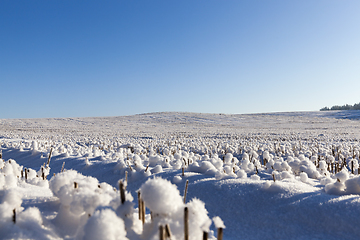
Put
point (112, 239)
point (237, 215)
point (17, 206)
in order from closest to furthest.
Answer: point (112, 239)
point (17, 206)
point (237, 215)

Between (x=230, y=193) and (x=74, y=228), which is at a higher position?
(x=74, y=228)

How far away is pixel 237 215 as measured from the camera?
246 centimetres

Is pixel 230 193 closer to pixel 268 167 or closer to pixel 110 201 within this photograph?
pixel 110 201

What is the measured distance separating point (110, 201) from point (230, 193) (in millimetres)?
1906

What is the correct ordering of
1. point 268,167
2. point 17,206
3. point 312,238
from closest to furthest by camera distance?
point 17,206, point 312,238, point 268,167

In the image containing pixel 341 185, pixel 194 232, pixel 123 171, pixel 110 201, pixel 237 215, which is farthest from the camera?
pixel 123 171

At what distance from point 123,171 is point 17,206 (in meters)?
2.80

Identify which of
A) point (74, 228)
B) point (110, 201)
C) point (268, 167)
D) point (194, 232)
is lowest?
point (268, 167)

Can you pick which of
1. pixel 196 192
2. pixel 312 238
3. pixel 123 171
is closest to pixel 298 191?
pixel 312 238

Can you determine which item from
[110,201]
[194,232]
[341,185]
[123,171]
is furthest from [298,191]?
[123,171]

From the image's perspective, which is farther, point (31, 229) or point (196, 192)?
point (196, 192)

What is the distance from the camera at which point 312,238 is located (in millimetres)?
2033

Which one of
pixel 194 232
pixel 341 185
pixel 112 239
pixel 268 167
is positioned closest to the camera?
pixel 112 239

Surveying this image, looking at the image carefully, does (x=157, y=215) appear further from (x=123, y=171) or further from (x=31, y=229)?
(x=123, y=171)
